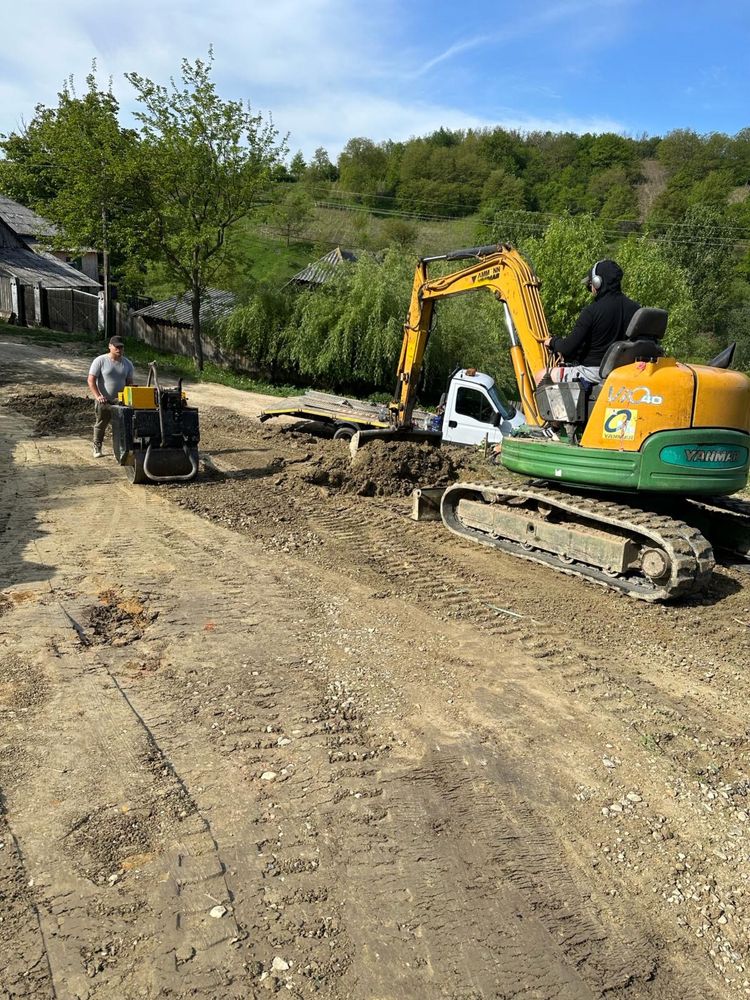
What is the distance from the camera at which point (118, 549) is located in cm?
699

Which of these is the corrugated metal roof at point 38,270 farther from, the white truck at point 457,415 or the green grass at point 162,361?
the white truck at point 457,415

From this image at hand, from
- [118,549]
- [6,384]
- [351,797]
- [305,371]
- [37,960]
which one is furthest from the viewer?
[305,371]

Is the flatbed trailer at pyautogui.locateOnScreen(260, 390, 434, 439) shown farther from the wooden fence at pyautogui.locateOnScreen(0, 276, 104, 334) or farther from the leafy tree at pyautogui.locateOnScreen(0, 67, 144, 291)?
the wooden fence at pyautogui.locateOnScreen(0, 276, 104, 334)

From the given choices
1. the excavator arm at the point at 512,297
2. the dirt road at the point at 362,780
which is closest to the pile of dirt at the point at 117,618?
the dirt road at the point at 362,780

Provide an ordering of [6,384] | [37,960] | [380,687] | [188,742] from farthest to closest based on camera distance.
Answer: [6,384] < [380,687] < [188,742] < [37,960]

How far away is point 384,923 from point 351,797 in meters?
0.74

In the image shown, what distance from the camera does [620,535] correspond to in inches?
260

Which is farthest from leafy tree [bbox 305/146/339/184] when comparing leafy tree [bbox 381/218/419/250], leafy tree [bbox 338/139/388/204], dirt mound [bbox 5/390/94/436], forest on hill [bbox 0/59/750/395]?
dirt mound [bbox 5/390/94/436]

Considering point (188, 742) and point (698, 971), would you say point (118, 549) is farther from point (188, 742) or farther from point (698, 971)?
point (698, 971)

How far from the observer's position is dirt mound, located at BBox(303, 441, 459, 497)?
31.4 feet

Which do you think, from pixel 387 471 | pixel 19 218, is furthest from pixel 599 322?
pixel 19 218

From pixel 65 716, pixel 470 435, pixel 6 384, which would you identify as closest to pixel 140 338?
pixel 6 384

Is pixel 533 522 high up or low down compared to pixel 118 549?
up

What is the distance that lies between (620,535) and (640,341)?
5.71 ft
